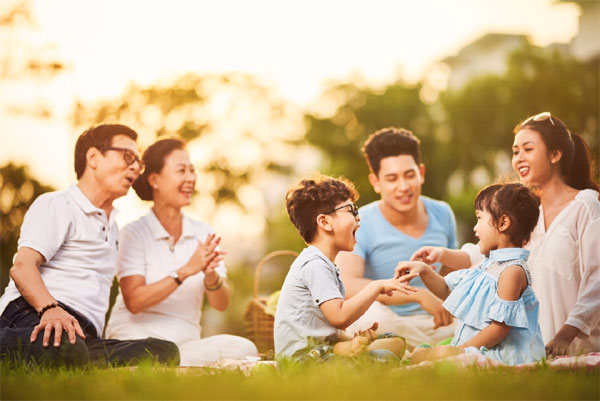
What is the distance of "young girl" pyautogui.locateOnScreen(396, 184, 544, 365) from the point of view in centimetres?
438

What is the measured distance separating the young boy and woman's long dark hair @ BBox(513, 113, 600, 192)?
1.72 metres

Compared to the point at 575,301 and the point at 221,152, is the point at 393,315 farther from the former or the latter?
the point at 221,152

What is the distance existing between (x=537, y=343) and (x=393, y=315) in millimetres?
1557

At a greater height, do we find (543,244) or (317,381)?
(543,244)

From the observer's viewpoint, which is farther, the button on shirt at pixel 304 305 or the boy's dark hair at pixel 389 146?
the boy's dark hair at pixel 389 146

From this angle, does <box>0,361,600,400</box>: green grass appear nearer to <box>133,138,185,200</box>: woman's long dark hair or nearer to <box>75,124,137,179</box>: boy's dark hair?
<box>75,124,137,179</box>: boy's dark hair

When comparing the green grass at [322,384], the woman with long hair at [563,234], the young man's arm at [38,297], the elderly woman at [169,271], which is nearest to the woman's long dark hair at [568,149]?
the woman with long hair at [563,234]

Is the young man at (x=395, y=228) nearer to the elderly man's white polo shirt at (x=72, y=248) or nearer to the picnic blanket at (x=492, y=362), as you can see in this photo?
the picnic blanket at (x=492, y=362)

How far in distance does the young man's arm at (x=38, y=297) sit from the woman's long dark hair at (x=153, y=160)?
1340 mm

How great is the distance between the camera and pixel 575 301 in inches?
210

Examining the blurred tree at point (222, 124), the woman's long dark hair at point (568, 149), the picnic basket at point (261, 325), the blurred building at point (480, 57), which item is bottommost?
the picnic basket at point (261, 325)

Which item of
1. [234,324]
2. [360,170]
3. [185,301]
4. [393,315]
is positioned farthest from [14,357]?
[360,170]

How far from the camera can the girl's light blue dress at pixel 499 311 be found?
4.37 meters

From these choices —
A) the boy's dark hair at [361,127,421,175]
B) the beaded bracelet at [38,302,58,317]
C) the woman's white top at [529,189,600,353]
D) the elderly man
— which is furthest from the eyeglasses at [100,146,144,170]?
the woman's white top at [529,189,600,353]
